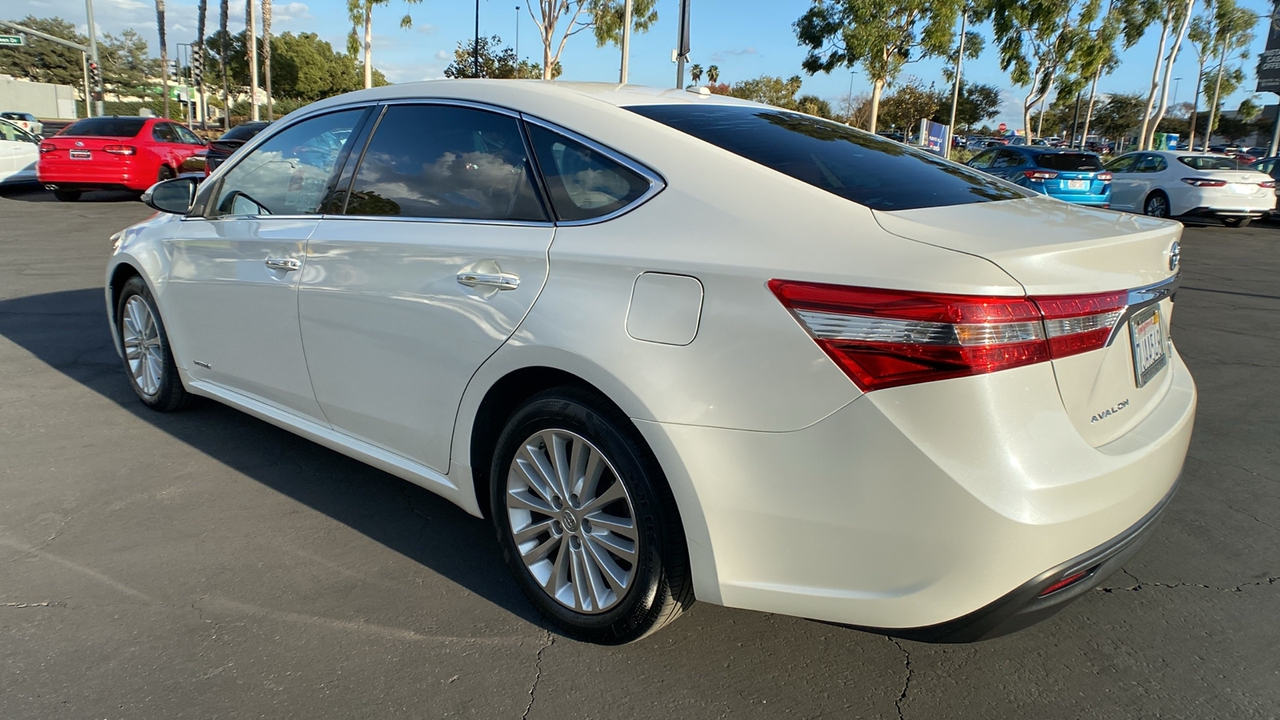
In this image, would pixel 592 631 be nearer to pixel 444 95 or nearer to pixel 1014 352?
pixel 1014 352

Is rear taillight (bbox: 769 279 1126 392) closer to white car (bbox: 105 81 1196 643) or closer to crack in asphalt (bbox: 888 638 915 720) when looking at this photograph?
white car (bbox: 105 81 1196 643)

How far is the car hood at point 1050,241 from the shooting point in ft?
6.68

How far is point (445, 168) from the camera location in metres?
3.05

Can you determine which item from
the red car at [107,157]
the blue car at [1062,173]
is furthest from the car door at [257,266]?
the blue car at [1062,173]

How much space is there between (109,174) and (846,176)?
1770 centimetres

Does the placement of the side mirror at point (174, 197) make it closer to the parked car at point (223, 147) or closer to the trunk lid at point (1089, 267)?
the trunk lid at point (1089, 267)

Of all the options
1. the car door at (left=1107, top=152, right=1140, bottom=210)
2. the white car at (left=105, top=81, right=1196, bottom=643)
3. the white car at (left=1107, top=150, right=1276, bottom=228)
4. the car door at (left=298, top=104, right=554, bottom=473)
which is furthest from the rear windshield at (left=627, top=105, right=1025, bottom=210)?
the car door at (left=1107, top=152, right=1140, bottom=210)

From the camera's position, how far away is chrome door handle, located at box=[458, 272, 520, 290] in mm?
2625

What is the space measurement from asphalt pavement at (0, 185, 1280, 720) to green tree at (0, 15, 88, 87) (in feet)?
302

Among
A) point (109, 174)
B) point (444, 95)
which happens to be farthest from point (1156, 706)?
point (109, 174)

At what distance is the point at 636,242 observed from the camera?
2387 millimetres

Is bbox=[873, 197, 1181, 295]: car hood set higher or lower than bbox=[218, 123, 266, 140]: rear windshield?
lower

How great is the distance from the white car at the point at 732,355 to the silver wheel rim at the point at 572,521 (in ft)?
0.03

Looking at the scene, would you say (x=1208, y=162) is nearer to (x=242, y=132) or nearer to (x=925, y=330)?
(x=242, y=132)
